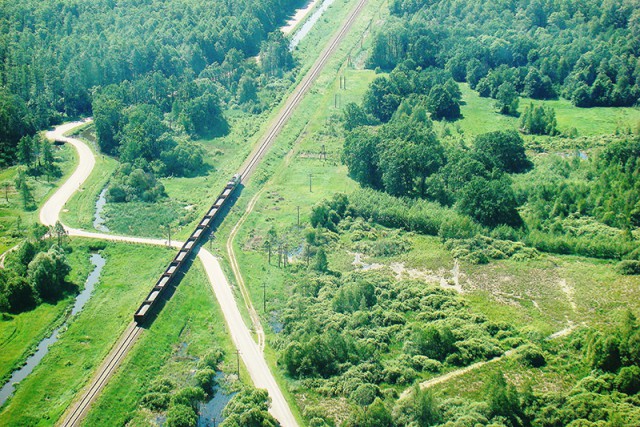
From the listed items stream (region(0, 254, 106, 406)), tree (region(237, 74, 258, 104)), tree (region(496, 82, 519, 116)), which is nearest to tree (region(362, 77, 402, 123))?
tree (region(496, 82, 519, 116))

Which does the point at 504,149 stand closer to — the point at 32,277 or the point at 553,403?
the point at 553,403

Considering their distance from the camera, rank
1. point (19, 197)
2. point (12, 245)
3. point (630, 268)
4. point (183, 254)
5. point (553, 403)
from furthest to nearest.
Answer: point (19, 197)
point (12, 245)
point (183, 254)
point (630, 268)
point (553, 403)

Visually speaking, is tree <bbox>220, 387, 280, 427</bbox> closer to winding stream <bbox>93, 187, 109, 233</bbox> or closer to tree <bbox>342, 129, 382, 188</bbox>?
winding stream <bbox>93, 187, 109, 233</bbox>

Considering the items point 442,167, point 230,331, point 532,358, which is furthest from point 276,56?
point 532,358

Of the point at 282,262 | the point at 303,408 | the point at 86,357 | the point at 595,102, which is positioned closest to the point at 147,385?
the point at 86,357

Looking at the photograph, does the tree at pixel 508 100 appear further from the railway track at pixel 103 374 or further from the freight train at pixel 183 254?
the railway track at pixel 103 374

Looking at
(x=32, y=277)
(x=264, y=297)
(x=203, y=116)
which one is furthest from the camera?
(x=203, y=116)

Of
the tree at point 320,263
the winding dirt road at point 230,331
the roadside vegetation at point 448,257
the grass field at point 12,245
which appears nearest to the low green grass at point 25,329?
the grass field at point 12,245
